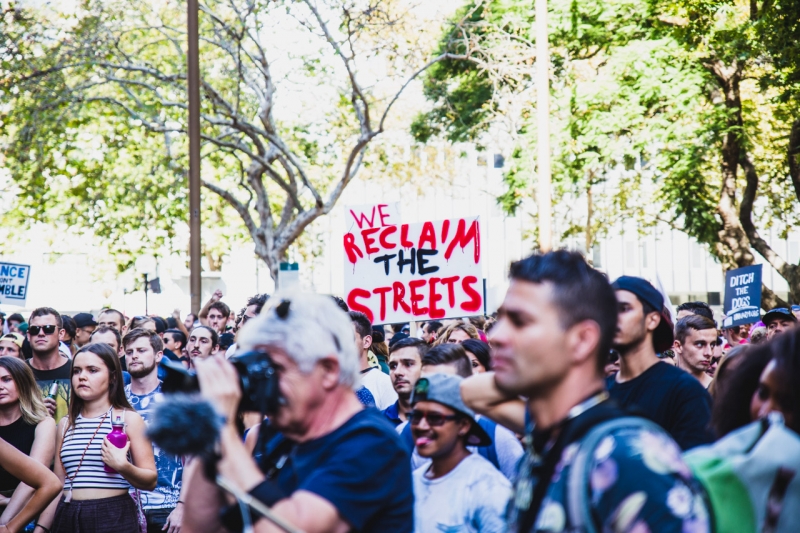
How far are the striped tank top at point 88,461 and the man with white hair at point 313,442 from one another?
10.2ft

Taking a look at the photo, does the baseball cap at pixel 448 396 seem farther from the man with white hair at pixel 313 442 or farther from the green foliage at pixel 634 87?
the green foliage at pixel 634 87

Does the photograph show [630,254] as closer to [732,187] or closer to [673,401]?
A: [732,187]

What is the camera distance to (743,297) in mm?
11891

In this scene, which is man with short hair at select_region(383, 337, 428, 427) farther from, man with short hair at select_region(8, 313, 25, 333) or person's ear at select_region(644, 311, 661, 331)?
man with short hair at select_region(8, 313, 25, 333)

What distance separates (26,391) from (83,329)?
618 cm

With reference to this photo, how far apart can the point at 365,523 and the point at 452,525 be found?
3.23 ft

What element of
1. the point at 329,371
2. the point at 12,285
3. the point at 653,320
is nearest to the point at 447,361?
the point at 653,320

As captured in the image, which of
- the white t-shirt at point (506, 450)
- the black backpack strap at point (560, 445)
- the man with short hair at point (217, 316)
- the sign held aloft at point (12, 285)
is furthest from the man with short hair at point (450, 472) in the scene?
the sign held aloft at point (12, 285)

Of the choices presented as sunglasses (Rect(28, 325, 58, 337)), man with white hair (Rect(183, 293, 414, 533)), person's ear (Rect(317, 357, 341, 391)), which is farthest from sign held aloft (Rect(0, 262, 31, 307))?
person's ear (Rect(317, 357, 341, 391))

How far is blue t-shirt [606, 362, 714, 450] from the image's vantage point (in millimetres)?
3916

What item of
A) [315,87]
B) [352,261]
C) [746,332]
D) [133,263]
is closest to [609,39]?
[315,87]

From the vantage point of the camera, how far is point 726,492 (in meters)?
2.06

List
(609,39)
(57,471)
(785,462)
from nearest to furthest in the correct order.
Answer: (785,462) < (57,471) < (609,39)

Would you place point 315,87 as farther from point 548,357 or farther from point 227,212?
point 548,357
